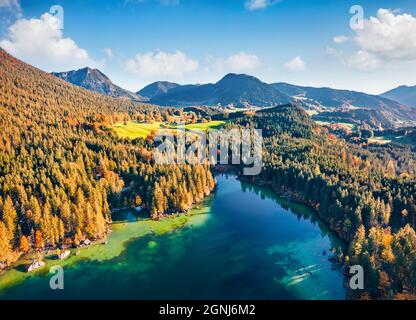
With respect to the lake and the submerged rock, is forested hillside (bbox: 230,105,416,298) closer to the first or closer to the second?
the lake

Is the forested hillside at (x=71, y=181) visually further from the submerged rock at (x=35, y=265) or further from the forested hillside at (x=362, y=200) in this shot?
the forested hillside at (x=362, y=200)

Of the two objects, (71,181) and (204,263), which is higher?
(71,181)

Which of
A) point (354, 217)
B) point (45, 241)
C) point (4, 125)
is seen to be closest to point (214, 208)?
point (354, 217)

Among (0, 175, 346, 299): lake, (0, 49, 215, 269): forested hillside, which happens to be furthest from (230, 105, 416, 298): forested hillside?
(0, 49, 215, 269): forested hillside

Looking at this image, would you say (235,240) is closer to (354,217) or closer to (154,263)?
(154,263)

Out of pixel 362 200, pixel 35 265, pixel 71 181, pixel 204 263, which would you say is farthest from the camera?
pixel 71 181

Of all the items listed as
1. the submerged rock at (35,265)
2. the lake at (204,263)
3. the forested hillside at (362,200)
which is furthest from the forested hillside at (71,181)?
the forested hillside at (362,200)

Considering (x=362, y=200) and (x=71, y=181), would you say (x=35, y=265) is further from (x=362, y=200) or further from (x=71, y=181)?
(x=362, y=200)

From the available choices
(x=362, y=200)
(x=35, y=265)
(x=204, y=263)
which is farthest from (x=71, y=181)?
(x=362, y=200)
